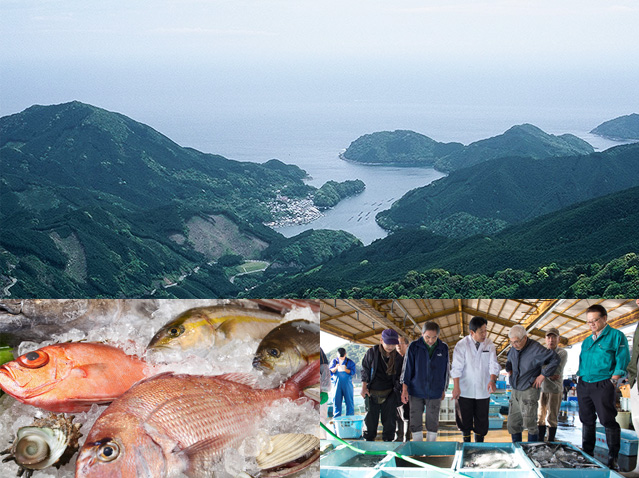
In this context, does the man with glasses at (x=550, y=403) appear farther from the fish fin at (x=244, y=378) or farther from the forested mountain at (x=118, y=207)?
the forested mountain at (x=118, y=207)

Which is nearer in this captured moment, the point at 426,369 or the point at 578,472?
the point at 578,472

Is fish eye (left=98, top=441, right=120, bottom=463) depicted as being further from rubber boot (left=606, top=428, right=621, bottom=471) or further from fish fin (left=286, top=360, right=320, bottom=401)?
rubber boot (left=606, top=428, right=621, bottom=471)

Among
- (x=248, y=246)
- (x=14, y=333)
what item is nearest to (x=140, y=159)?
(x=248, y=246)

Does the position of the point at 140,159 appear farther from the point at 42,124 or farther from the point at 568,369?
the point at 568,369

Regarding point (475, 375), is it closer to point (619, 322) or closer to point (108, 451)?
point (619, 322)

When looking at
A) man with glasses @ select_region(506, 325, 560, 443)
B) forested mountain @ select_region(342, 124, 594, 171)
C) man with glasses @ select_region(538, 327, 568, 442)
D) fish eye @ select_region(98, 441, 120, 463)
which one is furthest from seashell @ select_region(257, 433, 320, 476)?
forested mountain @ select_region(342, 124, 594, 171)

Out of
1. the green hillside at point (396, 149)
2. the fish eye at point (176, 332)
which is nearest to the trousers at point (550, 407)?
the fish eye at point (176, 332)

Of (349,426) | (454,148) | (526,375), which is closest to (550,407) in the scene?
(526,375)
